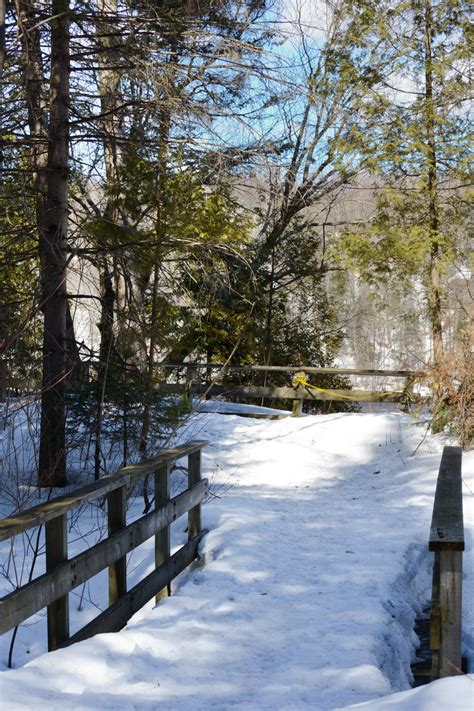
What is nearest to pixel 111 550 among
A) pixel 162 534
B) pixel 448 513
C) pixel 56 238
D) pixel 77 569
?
pixel 77 569

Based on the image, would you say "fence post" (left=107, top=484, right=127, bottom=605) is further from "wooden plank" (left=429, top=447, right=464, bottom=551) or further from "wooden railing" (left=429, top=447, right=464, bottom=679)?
"wooden railing" (left=429, top=447, right=464, bottom=679)

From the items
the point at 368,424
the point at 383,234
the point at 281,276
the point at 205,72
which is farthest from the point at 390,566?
the point at 281,276

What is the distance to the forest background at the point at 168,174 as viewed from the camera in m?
9.12

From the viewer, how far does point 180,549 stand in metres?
5.91

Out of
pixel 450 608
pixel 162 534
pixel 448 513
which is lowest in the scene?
pixel 162 534

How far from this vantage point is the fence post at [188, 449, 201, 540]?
6.52 meters

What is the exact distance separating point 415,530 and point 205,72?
625 cm

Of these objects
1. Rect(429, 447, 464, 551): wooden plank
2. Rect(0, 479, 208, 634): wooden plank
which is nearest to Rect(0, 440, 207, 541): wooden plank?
Rect(0, 479, 208, 634): wooden plank

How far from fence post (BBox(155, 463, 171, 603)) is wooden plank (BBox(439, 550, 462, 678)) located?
2478mm

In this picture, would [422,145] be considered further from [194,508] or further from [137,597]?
[137,597]

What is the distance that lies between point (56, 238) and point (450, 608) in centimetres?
763

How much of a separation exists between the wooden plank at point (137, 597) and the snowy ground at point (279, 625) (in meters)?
0.12

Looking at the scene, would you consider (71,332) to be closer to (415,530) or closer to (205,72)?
(205,72)

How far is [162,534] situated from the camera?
18.3 ft
